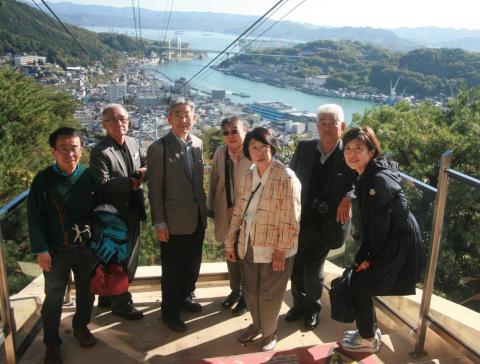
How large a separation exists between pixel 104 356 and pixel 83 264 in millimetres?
519

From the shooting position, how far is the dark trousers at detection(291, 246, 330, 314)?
2.48 metres

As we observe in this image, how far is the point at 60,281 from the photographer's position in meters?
2.04

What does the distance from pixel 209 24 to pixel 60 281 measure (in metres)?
45.8

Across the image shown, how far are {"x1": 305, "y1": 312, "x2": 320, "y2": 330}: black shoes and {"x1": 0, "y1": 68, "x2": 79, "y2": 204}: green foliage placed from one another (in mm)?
12716

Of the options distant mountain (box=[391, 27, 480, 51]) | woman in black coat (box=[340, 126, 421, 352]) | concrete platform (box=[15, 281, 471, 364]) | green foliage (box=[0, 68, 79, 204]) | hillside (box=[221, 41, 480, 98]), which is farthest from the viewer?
distant mountain (box=[391, 27, 480, 51])

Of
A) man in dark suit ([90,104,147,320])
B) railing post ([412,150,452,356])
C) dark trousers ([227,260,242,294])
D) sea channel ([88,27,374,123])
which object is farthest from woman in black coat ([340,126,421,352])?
sea channel ([88,27,374,123])

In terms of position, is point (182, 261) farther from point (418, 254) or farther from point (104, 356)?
point (418, 254)

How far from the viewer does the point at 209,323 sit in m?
2.56

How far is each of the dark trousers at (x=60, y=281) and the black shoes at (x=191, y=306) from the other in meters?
0.70

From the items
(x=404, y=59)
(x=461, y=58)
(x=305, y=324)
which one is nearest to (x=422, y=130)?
(x=305, y=324)

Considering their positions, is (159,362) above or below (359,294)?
below

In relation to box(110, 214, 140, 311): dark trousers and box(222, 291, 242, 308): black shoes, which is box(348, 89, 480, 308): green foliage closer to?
box(222, 291, 242, 308): black shoes

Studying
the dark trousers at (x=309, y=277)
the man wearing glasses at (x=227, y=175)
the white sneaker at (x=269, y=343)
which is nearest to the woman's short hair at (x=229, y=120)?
the man wearing glasses at (x=227, y=175)

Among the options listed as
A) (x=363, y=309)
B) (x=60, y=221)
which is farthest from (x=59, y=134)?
(x=363, y=309)
